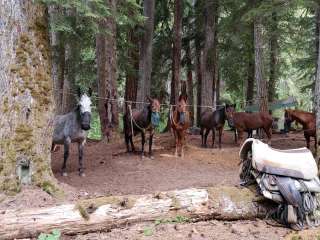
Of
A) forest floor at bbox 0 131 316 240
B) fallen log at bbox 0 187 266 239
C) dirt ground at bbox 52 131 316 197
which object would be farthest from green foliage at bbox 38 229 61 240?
dirt ground at bbox 52 131 316 197

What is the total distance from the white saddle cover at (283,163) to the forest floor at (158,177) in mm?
762

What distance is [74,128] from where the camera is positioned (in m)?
9.64

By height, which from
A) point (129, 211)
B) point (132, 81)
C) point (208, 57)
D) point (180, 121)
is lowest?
point (129, 211)

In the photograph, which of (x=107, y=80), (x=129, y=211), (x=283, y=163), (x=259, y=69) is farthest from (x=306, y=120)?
(x=129, y=211)

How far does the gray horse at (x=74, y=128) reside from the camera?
9.32m

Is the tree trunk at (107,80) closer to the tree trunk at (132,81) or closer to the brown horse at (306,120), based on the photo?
the tree trunk at (132,81)

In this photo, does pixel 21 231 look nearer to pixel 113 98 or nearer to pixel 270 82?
pixel 113 98

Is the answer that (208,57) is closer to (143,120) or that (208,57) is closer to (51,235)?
(143,120)

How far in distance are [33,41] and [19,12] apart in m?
0.46

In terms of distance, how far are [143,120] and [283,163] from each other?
22.5 ft

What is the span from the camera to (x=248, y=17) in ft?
35.3

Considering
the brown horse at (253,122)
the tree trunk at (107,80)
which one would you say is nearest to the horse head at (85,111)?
the tree trunk at (107,80)

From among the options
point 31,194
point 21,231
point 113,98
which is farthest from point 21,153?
point 113,98

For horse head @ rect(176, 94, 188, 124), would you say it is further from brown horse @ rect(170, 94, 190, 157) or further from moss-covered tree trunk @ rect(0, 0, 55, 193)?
moss-covered tree trunk @ rect(0, 0, 55, 193)
